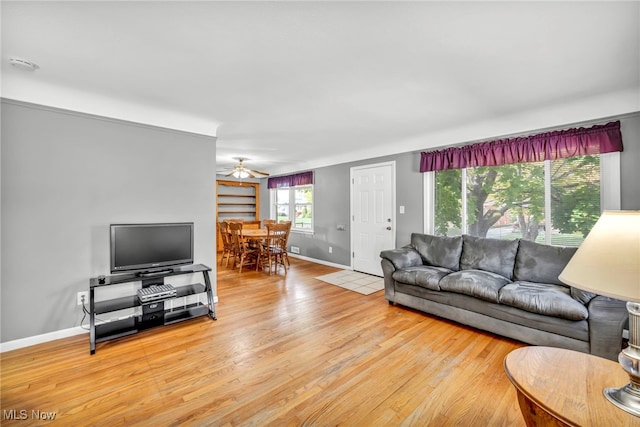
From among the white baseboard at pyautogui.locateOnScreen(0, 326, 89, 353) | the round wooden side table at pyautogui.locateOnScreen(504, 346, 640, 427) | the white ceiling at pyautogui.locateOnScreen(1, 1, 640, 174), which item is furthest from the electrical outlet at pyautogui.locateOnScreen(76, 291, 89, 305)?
the round wooden side table at pyautogui.locateOnScreen(504, 346, 640, 427)

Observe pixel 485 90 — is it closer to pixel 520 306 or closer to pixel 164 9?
pixel 520 306

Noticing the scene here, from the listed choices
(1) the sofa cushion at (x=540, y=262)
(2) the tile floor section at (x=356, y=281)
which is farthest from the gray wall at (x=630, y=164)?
(2) the tile floor section at (x=356, y=281)

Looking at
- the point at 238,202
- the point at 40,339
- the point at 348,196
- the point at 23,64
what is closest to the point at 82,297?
the point at 40,339

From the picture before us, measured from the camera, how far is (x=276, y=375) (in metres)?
2.12

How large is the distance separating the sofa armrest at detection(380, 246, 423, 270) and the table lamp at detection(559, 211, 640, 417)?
2.49m

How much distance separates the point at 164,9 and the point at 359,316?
10.5 feet

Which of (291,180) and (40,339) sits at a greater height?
(291,180)

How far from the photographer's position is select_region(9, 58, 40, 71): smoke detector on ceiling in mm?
2104

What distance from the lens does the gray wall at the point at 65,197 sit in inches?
97.7

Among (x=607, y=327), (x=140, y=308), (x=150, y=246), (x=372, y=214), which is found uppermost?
(x=372, y=214)

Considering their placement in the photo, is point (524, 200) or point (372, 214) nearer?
point (524, 200)

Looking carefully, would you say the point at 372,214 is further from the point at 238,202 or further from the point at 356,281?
the point at 238,202

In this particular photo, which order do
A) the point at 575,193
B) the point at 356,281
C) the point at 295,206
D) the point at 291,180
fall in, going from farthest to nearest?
the point at 295,206 → the point at 291,180 → the point at 356,281 → the point at 575,193

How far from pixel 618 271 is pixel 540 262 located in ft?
8.22
